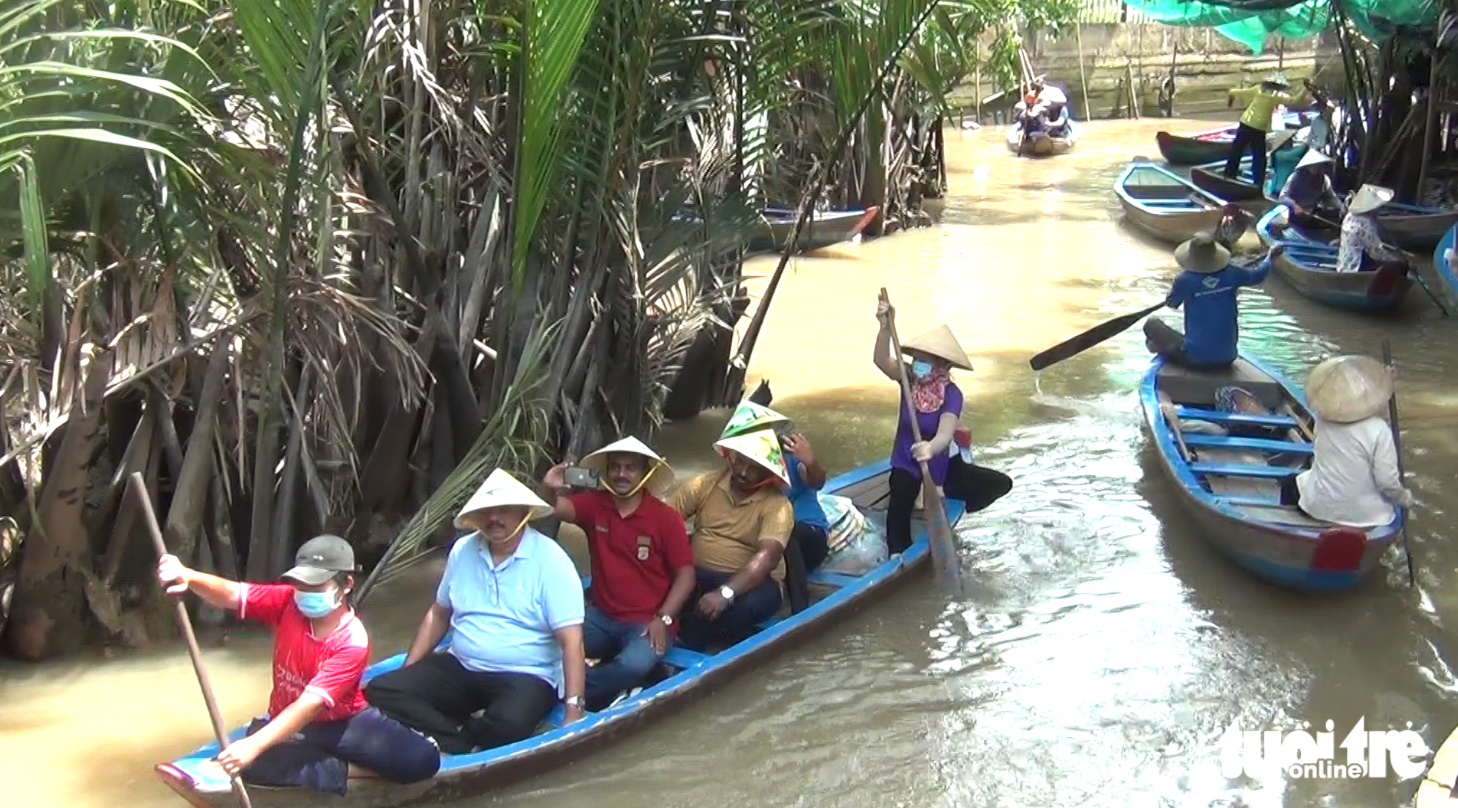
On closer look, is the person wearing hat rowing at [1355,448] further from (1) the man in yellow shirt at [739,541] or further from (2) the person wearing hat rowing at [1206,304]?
(2) the person wearing hat rowing at [1206,304]

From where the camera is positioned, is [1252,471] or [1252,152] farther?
[1252,152]

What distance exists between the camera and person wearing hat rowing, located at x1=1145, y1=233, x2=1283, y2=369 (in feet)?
26.1

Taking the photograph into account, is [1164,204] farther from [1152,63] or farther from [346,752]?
[1152,63]

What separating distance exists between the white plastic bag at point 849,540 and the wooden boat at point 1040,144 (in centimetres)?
1793

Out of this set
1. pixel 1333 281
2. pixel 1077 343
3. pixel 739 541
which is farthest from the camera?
pixel 1333 281

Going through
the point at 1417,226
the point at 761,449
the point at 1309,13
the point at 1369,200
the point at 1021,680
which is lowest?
the point at 1021,680

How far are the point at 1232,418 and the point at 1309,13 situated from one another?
10668 mm

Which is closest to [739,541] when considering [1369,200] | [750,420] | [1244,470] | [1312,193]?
[750,420]

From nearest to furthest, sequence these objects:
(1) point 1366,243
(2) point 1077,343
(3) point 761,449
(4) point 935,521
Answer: (3) point 761,449 → (4) point 935,521 → (2) point 1077,343 → (1) point 1366,243

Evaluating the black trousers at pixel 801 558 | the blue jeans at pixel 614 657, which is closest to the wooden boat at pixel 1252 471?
the black trousers at pixel 801 558

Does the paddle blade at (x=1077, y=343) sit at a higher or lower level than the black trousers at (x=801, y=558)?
higher

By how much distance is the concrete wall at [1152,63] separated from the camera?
28.3m

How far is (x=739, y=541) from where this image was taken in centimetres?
514

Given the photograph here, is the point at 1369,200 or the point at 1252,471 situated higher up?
the point at 1369,200
